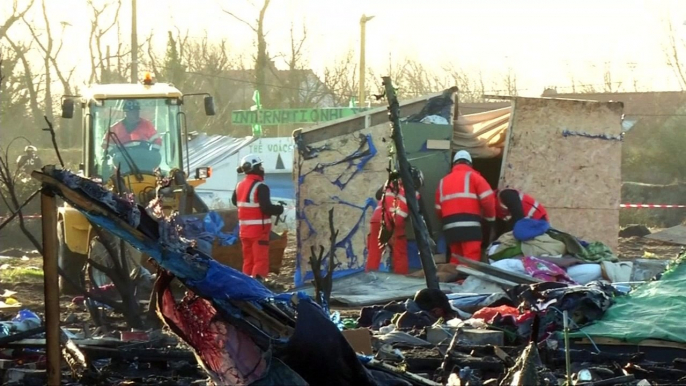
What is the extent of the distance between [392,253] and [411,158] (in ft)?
5.18

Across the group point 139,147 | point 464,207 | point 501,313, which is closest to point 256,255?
point 139,147

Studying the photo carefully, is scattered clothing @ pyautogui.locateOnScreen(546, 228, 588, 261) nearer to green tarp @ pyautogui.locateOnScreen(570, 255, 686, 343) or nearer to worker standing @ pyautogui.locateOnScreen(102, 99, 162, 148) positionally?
green tarp @ pyautogui.locateOnScreen(570, 255, 686, 343)

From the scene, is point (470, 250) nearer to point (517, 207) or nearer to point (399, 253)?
point (517, 207)

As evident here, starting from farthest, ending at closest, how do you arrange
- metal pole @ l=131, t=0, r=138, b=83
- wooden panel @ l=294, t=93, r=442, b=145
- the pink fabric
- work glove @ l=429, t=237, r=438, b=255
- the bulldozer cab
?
1. metal pole @ l=131, t=0, r=138, b=83
2. wooden panel @ l=294, t=93, r=442, b=145
3. the bulldozer cab
4. work glove @ l=429, t=237, r=438, b=255
5. the pink fabric

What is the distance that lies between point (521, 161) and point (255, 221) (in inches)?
154

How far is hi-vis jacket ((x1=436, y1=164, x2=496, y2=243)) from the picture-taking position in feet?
48.6

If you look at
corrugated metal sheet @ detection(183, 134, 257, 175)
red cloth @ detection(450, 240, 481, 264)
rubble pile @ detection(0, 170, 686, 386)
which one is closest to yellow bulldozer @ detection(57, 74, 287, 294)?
red cloth @ detection(450, 240, 481, 264)

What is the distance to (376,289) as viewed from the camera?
14547 millimetres

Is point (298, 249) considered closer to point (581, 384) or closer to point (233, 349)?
point (581, 384)

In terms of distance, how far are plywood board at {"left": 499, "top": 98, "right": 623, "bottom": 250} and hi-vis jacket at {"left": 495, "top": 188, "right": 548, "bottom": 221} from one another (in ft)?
2.54

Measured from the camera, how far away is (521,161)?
16109 millimetres

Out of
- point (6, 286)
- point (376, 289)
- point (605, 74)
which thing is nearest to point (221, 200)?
point (6, 286)

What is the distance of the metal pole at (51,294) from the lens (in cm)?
544

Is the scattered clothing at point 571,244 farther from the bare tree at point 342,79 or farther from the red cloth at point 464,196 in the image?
the bare tree at point 342,79
